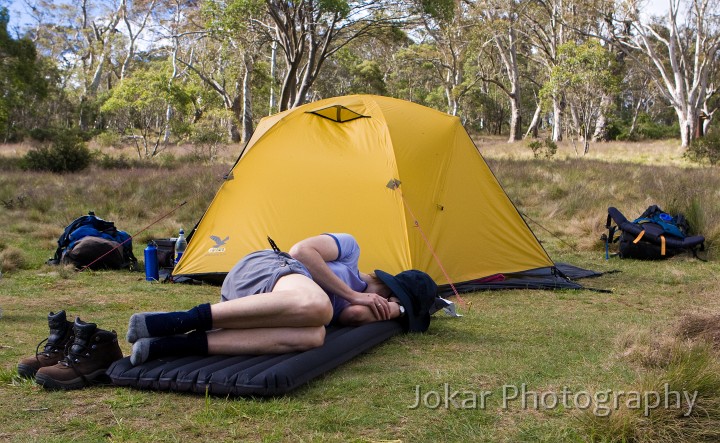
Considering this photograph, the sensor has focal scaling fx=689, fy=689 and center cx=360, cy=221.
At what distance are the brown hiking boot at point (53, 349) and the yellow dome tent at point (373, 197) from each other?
302 centimetres

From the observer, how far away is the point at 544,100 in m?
29.1

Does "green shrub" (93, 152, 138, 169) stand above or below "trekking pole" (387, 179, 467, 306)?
above

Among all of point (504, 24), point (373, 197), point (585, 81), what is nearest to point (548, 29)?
point (504, 24)

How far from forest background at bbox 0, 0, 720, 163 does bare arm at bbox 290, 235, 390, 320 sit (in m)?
14.8

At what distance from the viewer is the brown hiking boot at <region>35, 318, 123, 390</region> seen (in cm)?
308

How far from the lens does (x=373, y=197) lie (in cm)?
620

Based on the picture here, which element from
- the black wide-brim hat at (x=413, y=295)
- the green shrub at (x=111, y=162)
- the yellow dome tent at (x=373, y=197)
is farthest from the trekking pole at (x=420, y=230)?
the green shrub at (x=111, y=162)

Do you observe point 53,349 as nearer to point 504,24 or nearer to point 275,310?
point 275,310

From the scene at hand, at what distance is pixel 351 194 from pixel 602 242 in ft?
13.2

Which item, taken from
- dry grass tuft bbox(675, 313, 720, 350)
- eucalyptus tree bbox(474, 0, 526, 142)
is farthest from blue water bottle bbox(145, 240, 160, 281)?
eucalyptus tree bbox(474, 0, 526, 142)

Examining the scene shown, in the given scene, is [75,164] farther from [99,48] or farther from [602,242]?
[99,48]

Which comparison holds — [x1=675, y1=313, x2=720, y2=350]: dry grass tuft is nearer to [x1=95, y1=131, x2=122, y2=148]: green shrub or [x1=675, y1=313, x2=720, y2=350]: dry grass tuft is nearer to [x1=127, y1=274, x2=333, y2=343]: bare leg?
[x1=127, y1=274, x2=333, y2=343]: bare leg

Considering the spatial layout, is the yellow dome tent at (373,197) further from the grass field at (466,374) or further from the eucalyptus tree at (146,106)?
the eucalyptus tree at (146,106)

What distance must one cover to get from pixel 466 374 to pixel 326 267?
1.00m
